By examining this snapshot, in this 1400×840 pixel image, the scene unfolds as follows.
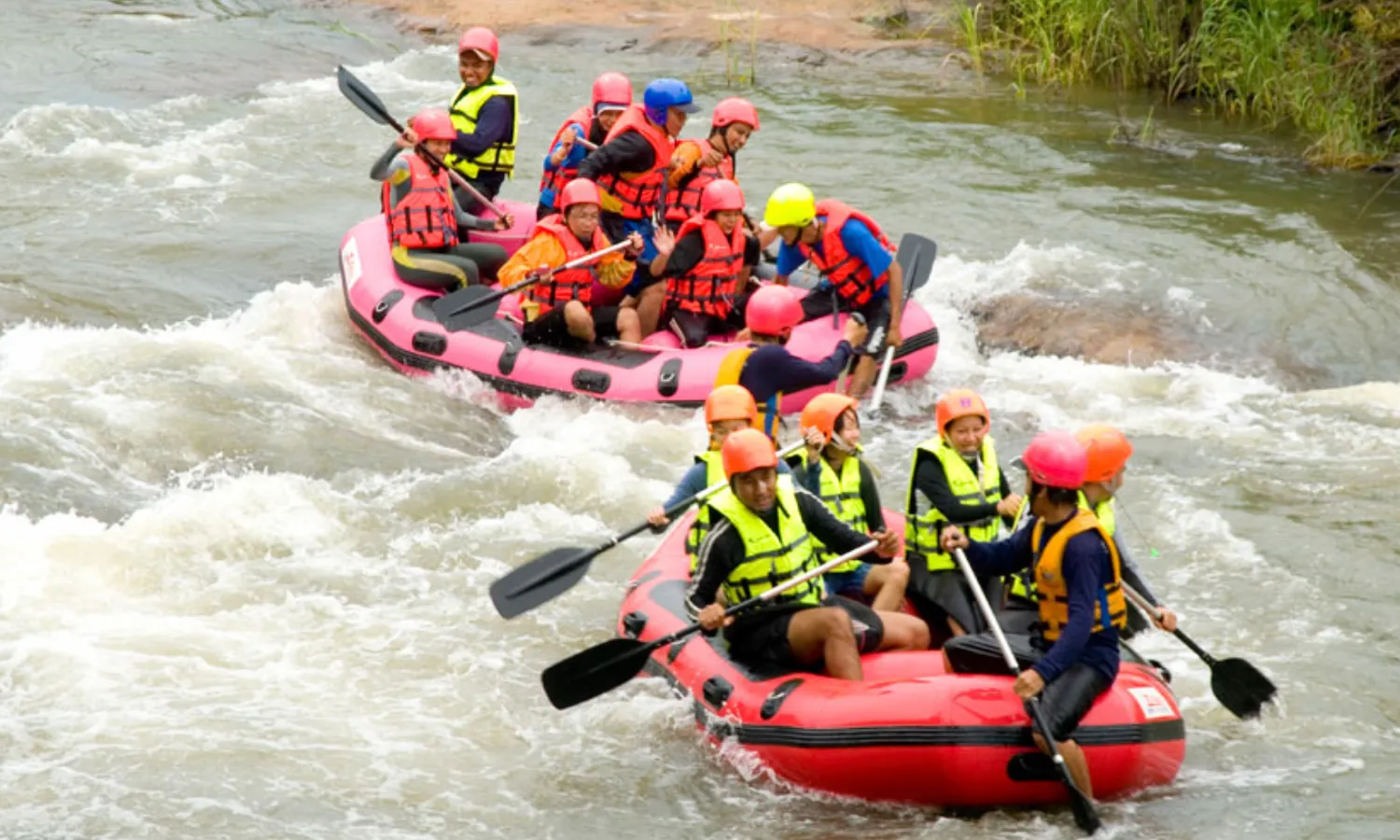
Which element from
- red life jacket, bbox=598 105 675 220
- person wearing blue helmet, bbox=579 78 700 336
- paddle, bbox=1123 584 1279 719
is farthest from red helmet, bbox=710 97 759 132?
paddle, bbox=1123 584 1279 719

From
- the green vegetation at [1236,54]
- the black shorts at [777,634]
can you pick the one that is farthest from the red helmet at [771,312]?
the green vegetation at [1236,54]

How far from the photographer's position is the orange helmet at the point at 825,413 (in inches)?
266

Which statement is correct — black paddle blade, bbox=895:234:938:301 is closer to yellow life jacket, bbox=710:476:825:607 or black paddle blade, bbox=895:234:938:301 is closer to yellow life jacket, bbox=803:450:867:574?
yellow life jacket, bbox=803:450:867:574

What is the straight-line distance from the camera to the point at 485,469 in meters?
9.11

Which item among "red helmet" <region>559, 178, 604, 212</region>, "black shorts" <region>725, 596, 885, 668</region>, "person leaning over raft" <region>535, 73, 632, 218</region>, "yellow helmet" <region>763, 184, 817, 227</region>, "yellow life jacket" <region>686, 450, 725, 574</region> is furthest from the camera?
"person leaning over raft" <region>535, 73, 632, 218</region>

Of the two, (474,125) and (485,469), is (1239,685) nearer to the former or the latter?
(485,469)

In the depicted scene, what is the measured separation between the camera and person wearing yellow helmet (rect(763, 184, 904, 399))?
9367mm

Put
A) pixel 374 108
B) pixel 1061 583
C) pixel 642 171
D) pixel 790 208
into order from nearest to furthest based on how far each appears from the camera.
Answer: pixel 1061 583 → pixel 790 208 → pixel 642 171 → pixel 374 108

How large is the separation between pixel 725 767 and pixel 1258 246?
7054mm

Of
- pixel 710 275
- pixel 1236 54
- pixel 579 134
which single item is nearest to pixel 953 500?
pixel 710 275

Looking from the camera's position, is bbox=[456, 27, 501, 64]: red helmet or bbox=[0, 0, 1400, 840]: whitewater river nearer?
bbox=[0, 0, 1400, 840]: whitewater river

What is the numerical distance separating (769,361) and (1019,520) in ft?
5.06

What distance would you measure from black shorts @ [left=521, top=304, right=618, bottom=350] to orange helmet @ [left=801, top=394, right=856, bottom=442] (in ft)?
10.8

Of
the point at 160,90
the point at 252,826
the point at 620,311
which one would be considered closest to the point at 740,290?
the point at 620,311
